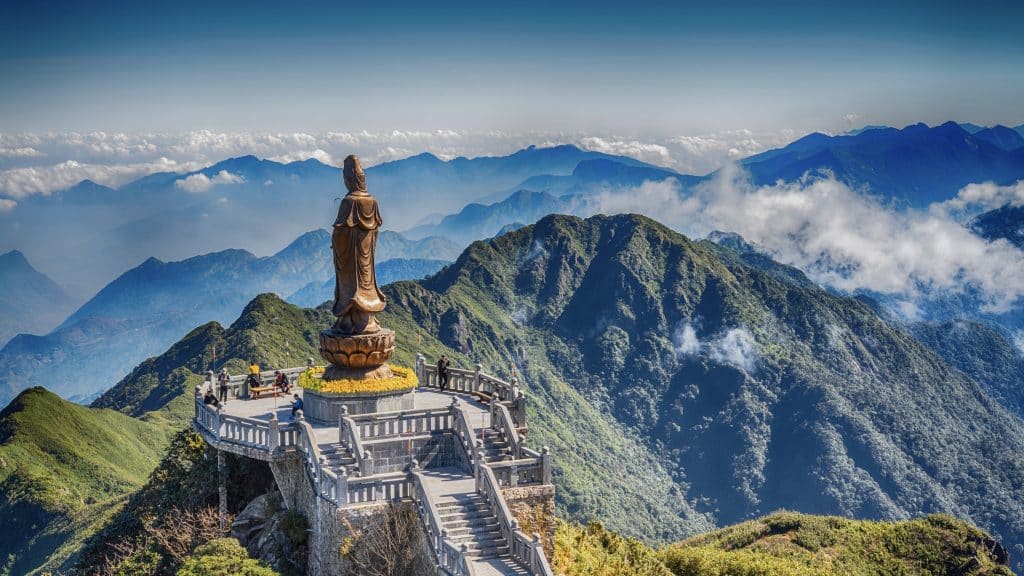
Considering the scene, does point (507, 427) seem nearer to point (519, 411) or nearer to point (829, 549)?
point (519, 411)

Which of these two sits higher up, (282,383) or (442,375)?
(282,383)

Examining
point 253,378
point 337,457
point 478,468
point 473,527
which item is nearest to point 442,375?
point 253,378

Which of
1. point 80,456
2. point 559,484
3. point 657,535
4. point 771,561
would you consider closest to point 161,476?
point 771,561

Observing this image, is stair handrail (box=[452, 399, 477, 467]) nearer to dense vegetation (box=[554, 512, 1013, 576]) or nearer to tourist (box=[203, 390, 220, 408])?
dense vegetation (box=[554, 512, 1013, 576])

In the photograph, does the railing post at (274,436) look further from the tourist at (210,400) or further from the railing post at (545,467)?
the railing post at (545,467)

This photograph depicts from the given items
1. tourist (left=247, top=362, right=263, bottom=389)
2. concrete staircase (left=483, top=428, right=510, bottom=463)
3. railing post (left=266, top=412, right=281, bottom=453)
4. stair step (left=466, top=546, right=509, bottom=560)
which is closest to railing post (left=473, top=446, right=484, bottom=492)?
concrete staircase (left=483, top=428, right=510, bottom=463)

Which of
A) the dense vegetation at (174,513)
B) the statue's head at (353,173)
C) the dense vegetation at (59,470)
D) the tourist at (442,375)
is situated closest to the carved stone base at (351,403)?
the dense vegetation at (174,513)
